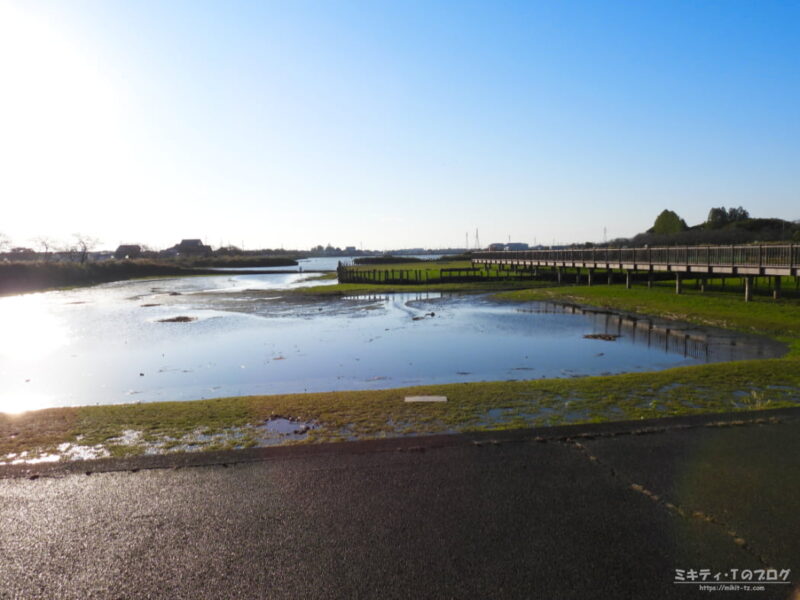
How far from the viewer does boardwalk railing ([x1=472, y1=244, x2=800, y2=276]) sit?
1053 inches

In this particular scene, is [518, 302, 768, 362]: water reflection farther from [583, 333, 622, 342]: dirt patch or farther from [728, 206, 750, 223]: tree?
[728, 206, 750, 223]: tree

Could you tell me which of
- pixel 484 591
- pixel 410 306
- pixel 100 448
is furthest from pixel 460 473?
pixel 410 306

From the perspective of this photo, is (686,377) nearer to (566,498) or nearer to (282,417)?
(566,498)

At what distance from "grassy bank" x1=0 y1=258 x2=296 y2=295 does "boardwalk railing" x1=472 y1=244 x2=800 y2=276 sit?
68.6m

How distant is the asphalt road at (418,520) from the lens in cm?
468

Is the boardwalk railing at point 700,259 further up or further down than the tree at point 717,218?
further down

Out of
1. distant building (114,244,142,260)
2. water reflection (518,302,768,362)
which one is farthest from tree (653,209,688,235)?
distant building (114,244,142,260)

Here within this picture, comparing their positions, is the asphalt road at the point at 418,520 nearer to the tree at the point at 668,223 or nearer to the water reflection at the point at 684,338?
the water reflection at the point at 684,338

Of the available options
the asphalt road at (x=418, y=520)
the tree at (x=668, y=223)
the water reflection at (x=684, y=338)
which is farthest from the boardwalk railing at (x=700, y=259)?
the tree at (x=668, y=223)

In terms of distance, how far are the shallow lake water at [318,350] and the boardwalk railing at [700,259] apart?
662 centimetres

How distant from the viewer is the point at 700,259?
111ft

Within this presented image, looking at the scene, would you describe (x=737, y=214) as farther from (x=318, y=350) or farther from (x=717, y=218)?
(x=318, y=350)

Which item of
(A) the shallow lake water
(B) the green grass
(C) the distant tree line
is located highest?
(C) the distant tree line

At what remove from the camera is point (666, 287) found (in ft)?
133
